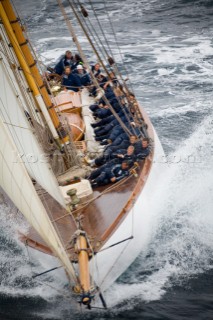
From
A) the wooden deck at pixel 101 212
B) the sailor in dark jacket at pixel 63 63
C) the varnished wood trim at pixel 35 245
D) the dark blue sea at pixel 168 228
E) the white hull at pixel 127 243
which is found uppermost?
the sailor in dark jacket at pixel 63 63

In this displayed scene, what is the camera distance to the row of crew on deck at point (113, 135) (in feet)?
44.2

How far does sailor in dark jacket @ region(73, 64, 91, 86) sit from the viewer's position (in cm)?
1875

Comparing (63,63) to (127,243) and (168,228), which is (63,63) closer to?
(168,228)

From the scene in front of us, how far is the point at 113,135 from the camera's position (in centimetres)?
1507

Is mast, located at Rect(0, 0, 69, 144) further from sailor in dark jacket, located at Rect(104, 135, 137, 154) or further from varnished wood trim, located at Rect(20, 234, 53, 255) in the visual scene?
varnished wood trim, located at Rect(20, 234, 53, 255)

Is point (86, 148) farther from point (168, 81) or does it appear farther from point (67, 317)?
point (168, 81)

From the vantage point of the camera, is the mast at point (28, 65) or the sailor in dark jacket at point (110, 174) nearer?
the mast at point (28, 65)

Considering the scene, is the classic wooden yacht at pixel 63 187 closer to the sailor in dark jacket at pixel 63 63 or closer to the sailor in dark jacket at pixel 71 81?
the sailor in dark jacket at pixel 71 81

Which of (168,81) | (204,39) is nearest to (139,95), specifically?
(168,81)

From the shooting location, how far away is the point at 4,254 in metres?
14.7

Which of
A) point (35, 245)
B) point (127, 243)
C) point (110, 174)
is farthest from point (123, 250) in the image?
point (110, 174)

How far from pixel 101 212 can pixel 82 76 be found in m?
7.72

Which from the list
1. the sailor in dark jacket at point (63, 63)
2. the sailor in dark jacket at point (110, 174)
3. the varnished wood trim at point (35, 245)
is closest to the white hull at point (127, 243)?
the sailor in dark jacket at point (110, 174)

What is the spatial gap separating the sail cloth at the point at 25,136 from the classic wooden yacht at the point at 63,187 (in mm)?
21
